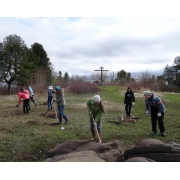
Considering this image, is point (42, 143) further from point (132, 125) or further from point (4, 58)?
point (4, 58)

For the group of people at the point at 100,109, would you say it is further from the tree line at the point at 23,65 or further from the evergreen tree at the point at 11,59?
the evergreen tree at the point at 11,59

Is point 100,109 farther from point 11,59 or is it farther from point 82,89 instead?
point 11,59

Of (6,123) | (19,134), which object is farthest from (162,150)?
(6,123)

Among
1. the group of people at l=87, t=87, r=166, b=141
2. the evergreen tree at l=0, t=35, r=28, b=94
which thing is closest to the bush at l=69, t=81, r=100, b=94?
the evergreen tree at l=0, t=35, r=28, b=94

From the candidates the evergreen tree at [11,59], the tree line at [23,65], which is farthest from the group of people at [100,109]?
the evergreen tree at [11,59]

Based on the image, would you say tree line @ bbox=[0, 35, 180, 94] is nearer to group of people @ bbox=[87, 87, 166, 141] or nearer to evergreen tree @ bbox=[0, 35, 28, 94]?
evergreen tree @ bbox=[0, 35, 28, 94]

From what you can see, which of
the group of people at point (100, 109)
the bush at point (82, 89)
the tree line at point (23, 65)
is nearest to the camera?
the group of people at point (100, 109)

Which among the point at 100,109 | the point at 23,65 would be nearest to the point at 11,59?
the point at 23,65

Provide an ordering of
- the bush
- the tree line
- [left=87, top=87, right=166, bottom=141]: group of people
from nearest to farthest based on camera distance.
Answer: [left=87, top=87, right=166, bottom=141]: group of people < the bush < the tree line

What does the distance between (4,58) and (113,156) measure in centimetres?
3031

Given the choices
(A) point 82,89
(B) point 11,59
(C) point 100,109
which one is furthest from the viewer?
(B) point 11,59

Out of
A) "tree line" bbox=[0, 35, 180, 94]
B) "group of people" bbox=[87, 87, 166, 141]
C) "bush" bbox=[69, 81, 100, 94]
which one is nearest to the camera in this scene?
"group of people" bbox=[87, 87, 166, 141]

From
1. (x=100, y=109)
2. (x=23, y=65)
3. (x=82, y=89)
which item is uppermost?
(x=23, y=65)

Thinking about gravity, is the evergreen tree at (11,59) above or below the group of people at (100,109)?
above
